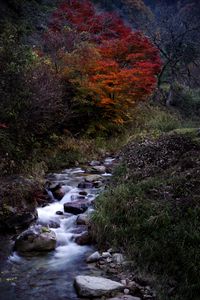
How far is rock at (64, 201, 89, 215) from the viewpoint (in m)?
9.30

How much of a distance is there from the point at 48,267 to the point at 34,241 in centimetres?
78

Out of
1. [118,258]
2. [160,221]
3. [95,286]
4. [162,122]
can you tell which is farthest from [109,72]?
[95,286]

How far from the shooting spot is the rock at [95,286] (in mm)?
5980

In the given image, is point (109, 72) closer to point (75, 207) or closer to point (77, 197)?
point (77, 197)

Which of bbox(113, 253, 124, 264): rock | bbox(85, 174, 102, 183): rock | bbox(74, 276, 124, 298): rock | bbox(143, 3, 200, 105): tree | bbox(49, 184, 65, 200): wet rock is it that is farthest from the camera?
bbox(143, 3, 200, 105): tree

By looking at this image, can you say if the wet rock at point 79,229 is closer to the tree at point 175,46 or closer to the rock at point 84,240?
the rock at point 84,240

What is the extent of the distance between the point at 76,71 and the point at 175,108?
38.4 feet

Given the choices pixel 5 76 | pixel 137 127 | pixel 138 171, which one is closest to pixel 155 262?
pixel 138 171

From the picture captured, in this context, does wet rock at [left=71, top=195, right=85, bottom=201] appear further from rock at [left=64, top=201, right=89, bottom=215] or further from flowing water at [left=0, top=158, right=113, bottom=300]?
flowing water at [left=0, top=158, right=113, bottom=300]

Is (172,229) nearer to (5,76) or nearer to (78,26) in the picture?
(5,76)

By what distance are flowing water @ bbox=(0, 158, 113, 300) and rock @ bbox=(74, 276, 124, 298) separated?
0.48 ft

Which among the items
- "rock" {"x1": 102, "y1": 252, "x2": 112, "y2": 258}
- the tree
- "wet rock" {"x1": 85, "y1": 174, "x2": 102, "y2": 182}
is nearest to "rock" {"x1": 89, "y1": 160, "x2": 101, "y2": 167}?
"wet rock" {"x1": 85, "y1": 174, "x2": 102, "y2": 182}

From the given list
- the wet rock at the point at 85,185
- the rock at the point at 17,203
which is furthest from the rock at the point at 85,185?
the rock at the point at 17,203

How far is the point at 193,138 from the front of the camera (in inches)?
452
